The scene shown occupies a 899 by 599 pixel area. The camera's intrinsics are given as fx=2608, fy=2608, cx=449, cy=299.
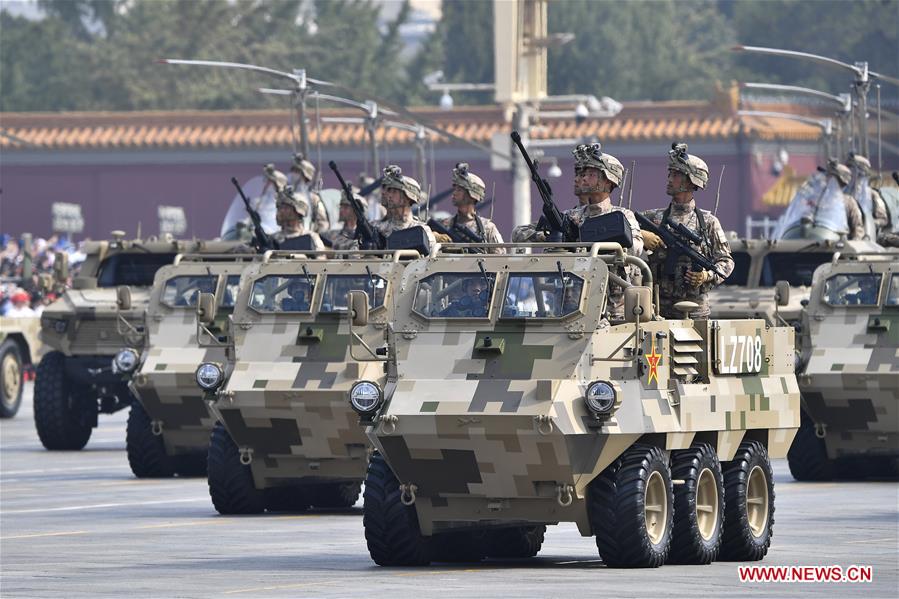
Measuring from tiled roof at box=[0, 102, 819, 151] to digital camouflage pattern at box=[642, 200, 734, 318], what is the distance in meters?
37.6

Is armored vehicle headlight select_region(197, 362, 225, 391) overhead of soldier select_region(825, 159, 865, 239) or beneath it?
beneath

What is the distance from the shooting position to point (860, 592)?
1492 cm

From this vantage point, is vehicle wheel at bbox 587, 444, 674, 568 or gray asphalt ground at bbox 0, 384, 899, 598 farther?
vehicle wheel at bbox 587, 444, 674, 568

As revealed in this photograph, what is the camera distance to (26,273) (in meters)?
37.8

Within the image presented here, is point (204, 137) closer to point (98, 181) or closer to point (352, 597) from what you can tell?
point (98, 181)

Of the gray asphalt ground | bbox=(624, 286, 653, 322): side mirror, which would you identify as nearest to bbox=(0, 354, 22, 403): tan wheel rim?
the gray asphalt ground

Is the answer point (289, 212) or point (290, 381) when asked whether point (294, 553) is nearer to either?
point (290, 381)

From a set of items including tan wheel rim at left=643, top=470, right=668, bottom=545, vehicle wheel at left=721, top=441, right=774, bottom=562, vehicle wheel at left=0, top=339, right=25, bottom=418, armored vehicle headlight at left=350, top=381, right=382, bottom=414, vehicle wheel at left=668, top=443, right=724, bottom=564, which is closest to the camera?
tan wheel rim at left=643, top=470, right=668, bottom=545

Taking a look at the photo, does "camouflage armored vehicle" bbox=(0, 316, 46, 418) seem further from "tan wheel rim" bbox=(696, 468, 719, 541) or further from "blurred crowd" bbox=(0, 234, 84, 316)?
"tan wheel rim" bbox=(696, 468, 719, 541)

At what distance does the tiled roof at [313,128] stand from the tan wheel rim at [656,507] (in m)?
39.7

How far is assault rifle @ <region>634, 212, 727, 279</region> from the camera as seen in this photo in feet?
58.1

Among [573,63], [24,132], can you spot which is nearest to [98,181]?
[24,132]

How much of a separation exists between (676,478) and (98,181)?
4352cm

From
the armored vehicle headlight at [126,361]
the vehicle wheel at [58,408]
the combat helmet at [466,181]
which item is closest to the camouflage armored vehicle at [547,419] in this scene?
the combat helmet at [466,181]
